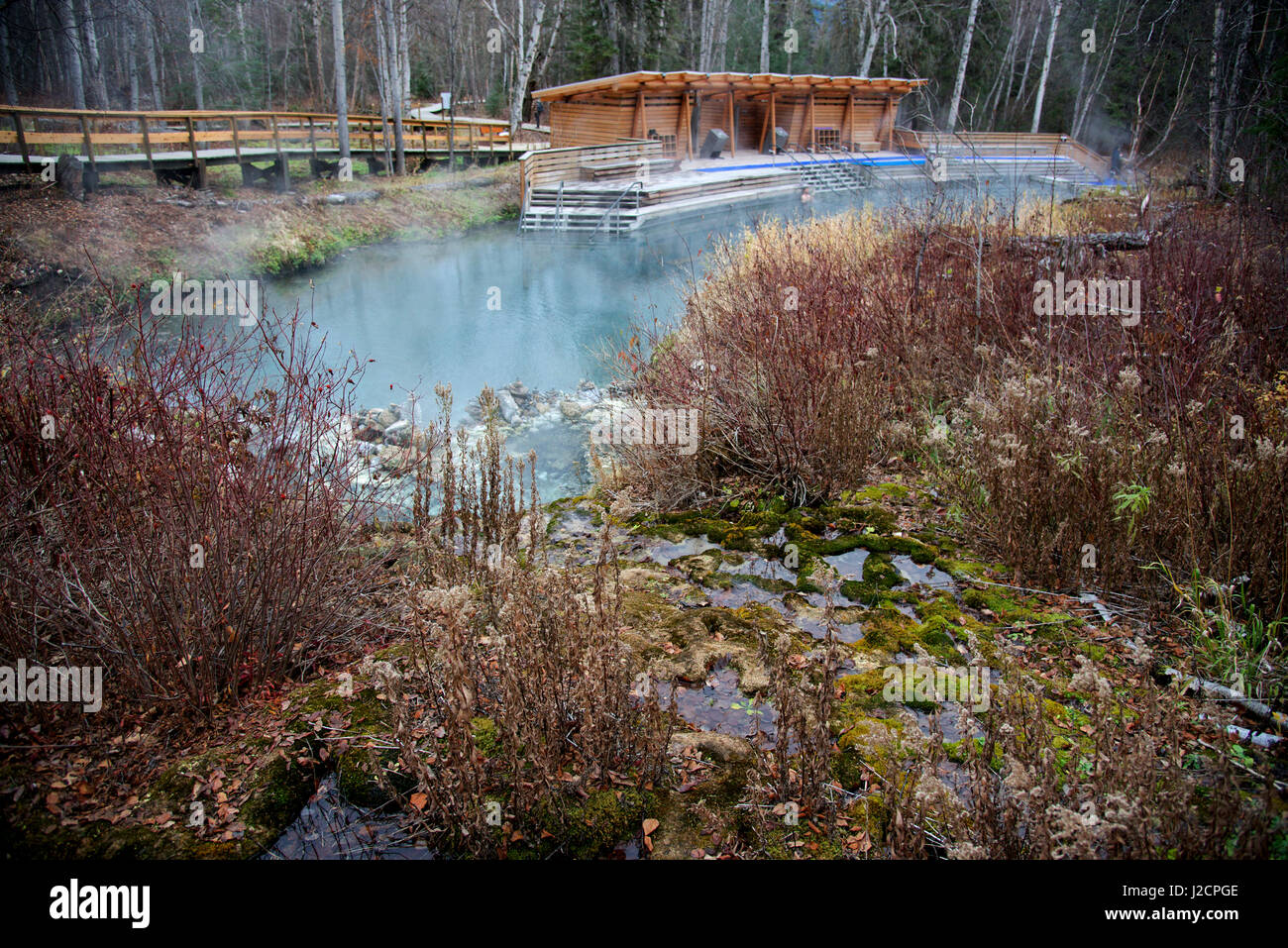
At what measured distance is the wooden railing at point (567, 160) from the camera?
23344 mm

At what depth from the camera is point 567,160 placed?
79.9 ft

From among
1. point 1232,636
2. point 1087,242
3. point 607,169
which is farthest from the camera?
point 607,169

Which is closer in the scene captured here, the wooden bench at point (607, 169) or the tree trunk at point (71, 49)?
the tree trunk at point (71, 49)

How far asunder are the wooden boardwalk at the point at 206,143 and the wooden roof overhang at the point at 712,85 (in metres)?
4.28

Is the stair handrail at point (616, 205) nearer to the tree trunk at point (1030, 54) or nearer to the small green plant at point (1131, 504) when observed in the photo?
the small green plant at point (1131, 504)

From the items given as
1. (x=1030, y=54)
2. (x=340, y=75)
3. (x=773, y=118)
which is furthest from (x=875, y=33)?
(x=340, y=75)

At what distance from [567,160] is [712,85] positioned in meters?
8.09

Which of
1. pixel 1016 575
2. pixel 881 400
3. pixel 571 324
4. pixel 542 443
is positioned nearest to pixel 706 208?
pixel 571 324

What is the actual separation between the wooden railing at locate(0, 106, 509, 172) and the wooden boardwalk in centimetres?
2

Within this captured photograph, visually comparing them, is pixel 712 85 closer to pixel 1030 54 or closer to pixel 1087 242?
pixel 1030 54

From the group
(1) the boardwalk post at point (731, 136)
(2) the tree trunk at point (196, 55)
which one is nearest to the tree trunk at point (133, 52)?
(2) the tree trunk at point (196, 55)

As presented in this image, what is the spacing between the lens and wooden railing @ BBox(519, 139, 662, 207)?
76.6 ft

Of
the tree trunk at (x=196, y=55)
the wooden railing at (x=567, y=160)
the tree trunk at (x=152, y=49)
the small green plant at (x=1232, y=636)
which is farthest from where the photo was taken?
the tree trunk at (x=196, y=55)

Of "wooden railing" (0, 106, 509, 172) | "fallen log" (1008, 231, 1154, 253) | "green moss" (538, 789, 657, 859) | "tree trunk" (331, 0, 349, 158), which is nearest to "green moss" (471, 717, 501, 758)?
"green moss" (538, 789, 657, 859)
